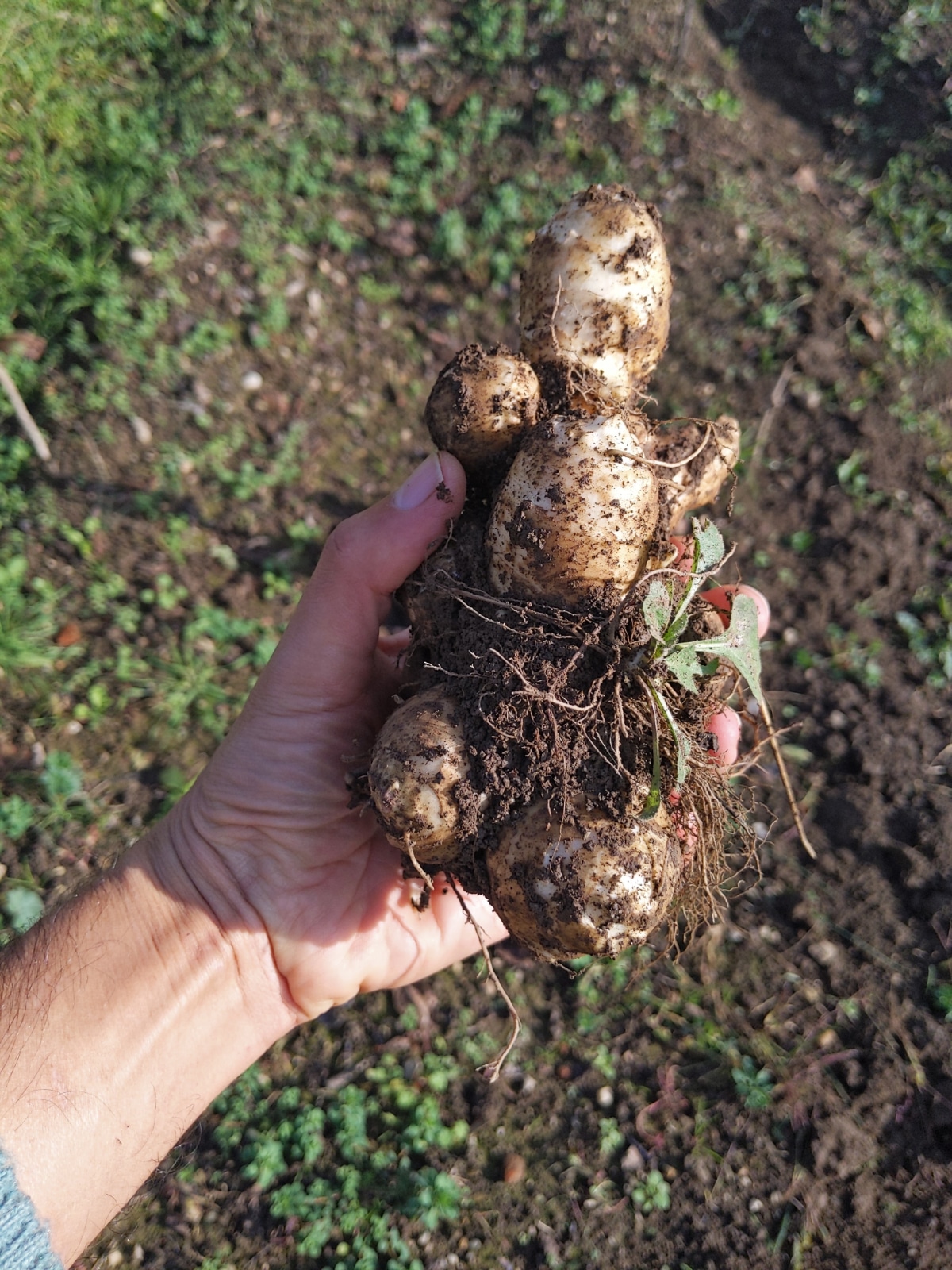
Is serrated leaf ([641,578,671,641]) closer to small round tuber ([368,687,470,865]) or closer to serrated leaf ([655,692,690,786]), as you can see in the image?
serrated leaf ([655,692,690,786])

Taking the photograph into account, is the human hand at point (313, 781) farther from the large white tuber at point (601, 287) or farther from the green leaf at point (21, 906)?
the green leaf at point (21, 906)

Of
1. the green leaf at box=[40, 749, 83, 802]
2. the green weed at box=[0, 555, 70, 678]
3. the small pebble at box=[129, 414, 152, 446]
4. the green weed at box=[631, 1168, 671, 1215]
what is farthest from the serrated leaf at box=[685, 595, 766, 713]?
the small pebble at box=[129, 414, 152, 446]

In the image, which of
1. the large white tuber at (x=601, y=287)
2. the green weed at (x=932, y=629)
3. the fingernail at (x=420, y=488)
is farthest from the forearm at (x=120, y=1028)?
the green weed at (x=932, y=629)

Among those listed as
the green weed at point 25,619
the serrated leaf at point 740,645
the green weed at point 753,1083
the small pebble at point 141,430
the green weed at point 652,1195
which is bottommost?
the green weed at point 25,619

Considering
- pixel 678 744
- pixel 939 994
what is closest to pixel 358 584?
pixel 678 744

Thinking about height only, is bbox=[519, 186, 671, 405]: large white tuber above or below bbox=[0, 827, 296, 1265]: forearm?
above

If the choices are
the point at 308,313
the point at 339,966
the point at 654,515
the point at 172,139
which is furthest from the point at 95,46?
the point at 339,966

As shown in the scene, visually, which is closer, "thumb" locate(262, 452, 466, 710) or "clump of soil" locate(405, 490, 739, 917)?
"clump of soil" locate(405, 490, 739, 917)
